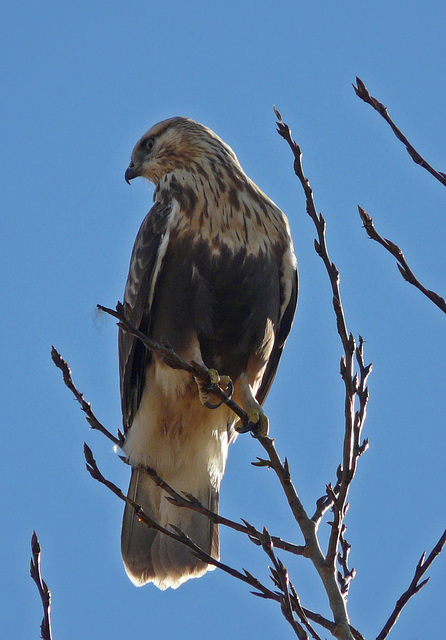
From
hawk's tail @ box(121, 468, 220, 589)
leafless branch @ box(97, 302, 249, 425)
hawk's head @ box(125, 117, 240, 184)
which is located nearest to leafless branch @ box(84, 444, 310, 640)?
leafless branch @ box(97, 302, 249, 425)

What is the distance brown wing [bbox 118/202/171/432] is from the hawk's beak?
964 mm

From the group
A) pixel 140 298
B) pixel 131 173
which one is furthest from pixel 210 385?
pixel 131 173

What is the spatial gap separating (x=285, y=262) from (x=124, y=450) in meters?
1.45

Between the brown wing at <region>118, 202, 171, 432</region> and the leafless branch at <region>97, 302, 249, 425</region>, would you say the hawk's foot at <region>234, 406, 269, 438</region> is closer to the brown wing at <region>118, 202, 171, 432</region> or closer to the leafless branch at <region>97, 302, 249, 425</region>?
the leafless branch at <region>97, 302, 249, 425</region>

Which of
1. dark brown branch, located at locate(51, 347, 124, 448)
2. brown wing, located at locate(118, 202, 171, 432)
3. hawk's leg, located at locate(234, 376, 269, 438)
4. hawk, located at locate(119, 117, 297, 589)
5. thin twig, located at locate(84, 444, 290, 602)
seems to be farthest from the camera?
brown wing, located at locate(118, 202, 171, 432)

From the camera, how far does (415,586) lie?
291 centimetres

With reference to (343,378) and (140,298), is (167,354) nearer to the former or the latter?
(343,378)

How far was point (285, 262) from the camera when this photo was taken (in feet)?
15.7

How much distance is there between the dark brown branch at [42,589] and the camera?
8.96ft

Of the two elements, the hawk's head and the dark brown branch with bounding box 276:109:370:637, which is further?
the hawk's head

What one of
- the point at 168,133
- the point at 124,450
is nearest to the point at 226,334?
the point at 124,450

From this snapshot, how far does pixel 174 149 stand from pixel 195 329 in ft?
5.13

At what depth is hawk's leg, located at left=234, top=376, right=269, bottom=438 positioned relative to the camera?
407 centimetres

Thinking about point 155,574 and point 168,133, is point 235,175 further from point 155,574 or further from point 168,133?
point 155,574
